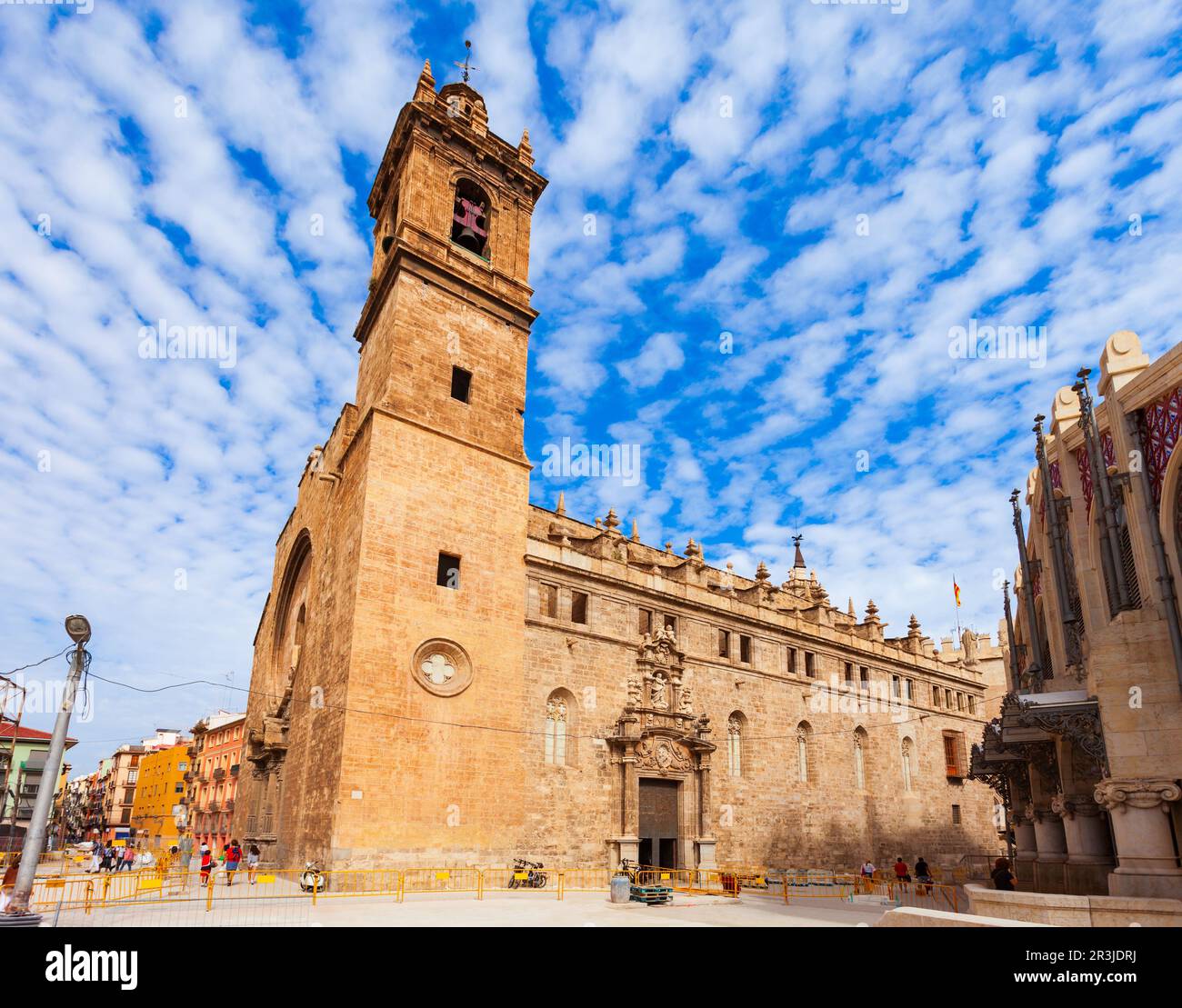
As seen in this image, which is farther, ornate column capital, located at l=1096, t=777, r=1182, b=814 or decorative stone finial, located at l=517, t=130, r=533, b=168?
decorative stone finial, located at l=517, t=130, r=533, b=168

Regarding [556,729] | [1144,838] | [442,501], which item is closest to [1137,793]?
[1144,838]

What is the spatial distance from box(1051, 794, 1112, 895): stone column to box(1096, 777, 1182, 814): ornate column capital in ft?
11.2

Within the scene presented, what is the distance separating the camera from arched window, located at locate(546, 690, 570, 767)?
25.2 m

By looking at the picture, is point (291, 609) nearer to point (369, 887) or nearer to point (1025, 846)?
point (369, 887)

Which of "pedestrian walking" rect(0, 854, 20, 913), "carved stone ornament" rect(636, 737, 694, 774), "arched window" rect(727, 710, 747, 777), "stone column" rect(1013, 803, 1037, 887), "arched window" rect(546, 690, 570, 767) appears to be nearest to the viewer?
"pedestrian walking" rect(0, 854, 20, 913)

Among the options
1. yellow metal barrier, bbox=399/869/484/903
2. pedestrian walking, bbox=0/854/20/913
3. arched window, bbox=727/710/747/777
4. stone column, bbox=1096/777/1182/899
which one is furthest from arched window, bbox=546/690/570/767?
stone column, bbox=1096/777/1182/899

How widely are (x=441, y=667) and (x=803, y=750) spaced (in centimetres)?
1922

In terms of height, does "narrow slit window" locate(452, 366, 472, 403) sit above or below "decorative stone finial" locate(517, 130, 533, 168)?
below

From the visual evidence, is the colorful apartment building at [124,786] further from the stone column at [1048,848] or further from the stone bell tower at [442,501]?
the stone column at [1048,848]

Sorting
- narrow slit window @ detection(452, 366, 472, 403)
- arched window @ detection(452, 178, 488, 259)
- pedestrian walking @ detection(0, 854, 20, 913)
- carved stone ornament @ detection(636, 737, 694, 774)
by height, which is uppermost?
arched window @ detection(452, 178, 488, 259)

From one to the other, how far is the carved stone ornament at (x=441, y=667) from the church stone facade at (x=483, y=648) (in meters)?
0.08

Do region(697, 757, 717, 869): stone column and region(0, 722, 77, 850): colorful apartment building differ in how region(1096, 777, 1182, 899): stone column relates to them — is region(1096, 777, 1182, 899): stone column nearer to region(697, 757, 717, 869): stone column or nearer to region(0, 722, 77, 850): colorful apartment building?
region(697, 757, 717, 869): stone column

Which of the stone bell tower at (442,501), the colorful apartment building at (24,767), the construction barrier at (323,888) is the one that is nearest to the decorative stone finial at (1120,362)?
the construction barrier at (323,888)
